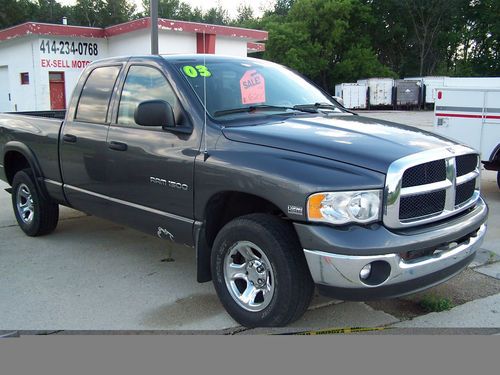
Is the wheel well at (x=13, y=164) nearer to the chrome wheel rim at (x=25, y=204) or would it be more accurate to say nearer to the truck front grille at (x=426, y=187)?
the chrome wheel rim at (x=25, y=204)

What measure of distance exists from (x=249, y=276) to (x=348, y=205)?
96 centimetres

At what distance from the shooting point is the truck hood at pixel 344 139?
326 centimetres

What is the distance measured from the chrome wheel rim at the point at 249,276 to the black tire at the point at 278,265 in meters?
0.03

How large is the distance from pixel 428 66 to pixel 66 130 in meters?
55.5

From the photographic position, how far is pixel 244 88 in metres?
4.37

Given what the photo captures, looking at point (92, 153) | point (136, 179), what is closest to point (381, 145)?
point (136, 179)

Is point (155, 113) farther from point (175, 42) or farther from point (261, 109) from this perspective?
point (175, 42)

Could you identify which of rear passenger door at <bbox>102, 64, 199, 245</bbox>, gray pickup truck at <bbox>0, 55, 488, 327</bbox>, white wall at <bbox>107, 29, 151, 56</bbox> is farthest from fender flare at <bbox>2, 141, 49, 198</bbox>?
white wall at <bbox>107, 29, 151, 56</bbox>

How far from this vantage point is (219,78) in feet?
14.3

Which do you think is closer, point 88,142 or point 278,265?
point 278,265

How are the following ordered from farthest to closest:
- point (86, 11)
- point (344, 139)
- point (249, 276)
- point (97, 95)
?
point (86, 11) < point (97, 95) < point (249, 276) < point (344, 139)

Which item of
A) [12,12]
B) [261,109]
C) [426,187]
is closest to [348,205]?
[426,187]

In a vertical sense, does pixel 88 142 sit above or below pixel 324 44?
below

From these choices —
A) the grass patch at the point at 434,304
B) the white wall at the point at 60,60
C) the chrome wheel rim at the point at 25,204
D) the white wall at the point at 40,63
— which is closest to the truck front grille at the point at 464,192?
the grass patch at the point at 434,304
